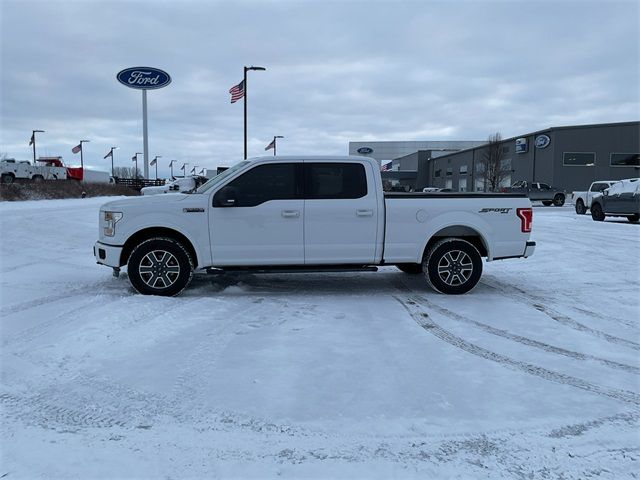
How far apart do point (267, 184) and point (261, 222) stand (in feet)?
1.75

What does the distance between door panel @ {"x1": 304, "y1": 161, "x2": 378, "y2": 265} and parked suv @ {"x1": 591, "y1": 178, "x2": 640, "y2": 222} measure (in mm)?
16759

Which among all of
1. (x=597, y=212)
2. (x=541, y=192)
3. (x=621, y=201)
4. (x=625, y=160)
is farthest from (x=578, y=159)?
(x=621, y=201)

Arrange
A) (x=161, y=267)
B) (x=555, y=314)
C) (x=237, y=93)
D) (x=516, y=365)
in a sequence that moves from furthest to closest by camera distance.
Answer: (x=237, y=93), (x=161, y=267), (x=555, y=314), (x=516, y=365)

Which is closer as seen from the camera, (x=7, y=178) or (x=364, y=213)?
(x=364, y=213)

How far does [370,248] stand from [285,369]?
9.87 ft

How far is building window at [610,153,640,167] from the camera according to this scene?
155 feet

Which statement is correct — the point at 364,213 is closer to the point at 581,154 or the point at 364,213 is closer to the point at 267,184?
the point at 267,184

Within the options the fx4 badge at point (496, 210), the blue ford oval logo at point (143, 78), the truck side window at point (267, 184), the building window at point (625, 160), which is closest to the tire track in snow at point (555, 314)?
the fx4 badge at point (496, 210)

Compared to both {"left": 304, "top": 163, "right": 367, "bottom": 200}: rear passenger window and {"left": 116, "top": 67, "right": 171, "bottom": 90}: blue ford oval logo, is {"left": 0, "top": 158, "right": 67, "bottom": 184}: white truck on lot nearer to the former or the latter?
{"left": 116, "top": 67, "right": 171, "bottom": 90}: blue ford oval logo

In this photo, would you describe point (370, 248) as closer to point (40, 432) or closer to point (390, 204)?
point (390, 204)

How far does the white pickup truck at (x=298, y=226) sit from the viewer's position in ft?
21.4

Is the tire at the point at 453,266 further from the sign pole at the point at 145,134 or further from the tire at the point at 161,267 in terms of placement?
the sign pole at the point at 145,134

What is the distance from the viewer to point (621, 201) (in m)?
19.4

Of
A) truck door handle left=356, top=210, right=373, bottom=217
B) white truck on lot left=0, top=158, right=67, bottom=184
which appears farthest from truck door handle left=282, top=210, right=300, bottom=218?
white truck on lot left=0, top=158, right=67, bottom=184
